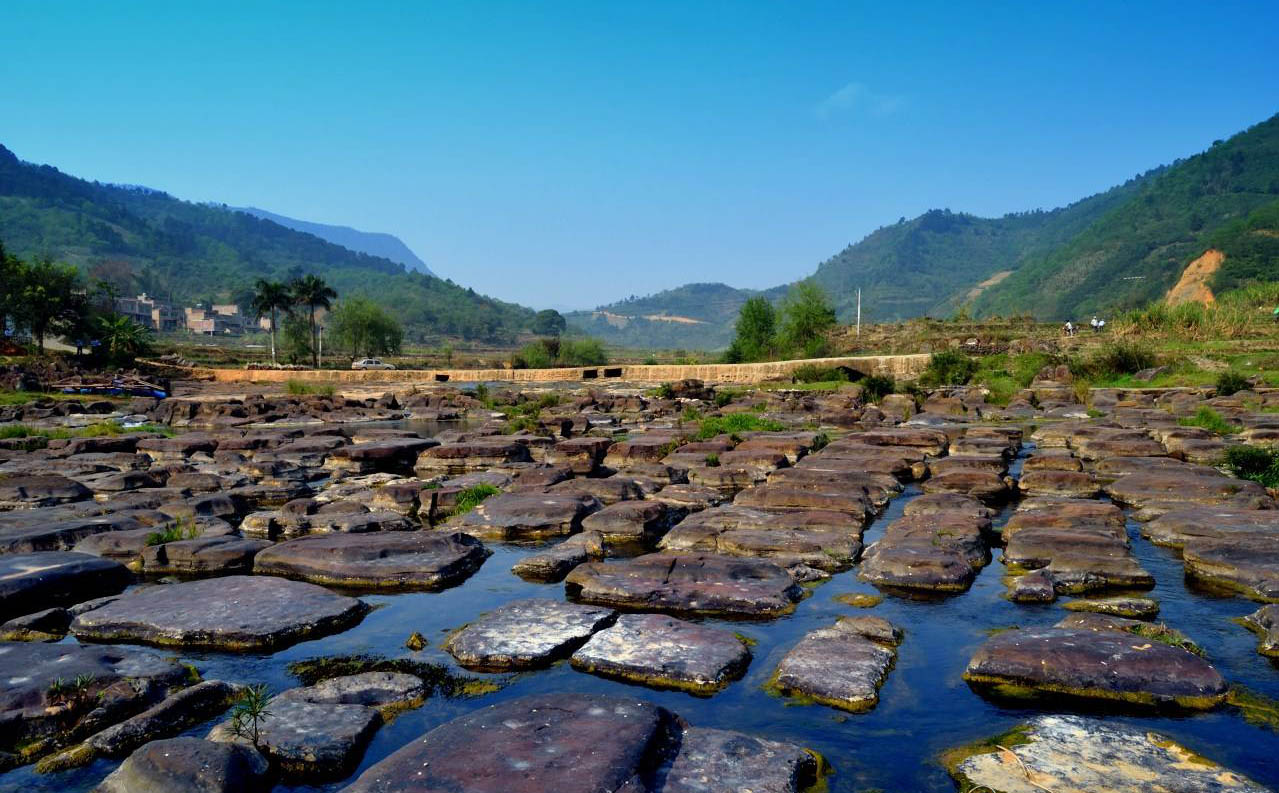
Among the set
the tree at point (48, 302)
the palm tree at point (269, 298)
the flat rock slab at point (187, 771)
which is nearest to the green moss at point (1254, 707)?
the flat rock slab at point (187, 771)

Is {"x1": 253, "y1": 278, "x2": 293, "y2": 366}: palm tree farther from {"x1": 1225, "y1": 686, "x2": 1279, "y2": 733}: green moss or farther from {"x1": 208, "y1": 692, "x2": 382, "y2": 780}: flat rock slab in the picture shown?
{"x1": 1225, "y1": 686, "x2": 1279, "y2": 733}: green moss

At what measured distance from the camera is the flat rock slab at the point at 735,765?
11.5 ft

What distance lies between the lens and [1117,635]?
4980mm

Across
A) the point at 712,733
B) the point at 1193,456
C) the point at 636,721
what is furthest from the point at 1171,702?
the point at 1193,456

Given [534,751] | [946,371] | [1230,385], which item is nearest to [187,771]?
[534,751]

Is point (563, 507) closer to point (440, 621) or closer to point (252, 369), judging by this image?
point (440, 621)

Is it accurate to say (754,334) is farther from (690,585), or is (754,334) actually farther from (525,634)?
(525,634)

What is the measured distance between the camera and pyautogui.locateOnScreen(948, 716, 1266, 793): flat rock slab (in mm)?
3467

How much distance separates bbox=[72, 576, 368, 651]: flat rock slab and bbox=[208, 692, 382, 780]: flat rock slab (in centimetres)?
132

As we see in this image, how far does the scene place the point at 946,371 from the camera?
3250cm

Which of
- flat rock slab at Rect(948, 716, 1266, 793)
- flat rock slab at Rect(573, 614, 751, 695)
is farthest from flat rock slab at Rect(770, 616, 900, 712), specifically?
flat rock slab at Rect(948, 716, 1266, 793)

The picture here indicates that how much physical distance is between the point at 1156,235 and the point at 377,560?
521ft

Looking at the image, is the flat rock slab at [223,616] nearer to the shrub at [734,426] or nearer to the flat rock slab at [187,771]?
the flat rock slab at [187,771]

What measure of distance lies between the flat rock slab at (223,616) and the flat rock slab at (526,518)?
2.66 meters
